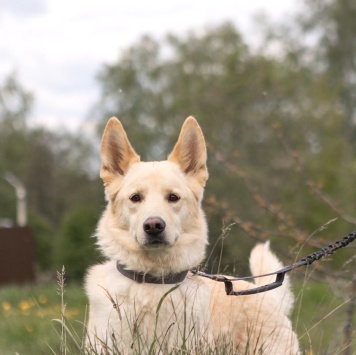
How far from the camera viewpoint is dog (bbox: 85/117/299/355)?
155 inches

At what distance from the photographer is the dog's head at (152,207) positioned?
13.8 ft

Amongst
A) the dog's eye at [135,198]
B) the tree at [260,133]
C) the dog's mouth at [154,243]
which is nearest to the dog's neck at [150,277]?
the dog's mouth at [154,243]

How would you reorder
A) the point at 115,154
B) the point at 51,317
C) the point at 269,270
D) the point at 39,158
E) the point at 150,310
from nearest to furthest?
1. the point at 150,310
2. the point at 115,154
3. the point at 269,270
4. the point at 51,317
5. the point at 39,158

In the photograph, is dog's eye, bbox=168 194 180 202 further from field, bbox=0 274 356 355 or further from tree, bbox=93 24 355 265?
tree, bbox=93 24 355 265

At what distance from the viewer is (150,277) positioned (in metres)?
4.26

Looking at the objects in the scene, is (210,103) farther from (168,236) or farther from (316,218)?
(168,236)

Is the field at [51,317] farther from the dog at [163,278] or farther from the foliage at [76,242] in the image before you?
the foliage at [76,242]

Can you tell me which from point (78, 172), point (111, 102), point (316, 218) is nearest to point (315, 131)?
point (316, 218)

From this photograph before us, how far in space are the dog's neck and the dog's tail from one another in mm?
841

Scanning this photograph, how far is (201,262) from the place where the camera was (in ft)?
14.7

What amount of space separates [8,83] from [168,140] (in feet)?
62.1

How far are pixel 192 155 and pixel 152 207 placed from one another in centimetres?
62

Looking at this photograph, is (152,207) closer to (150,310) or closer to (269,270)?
(150,310)

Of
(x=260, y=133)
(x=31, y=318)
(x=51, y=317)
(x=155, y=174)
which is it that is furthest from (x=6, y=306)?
(x=260, y=133)
